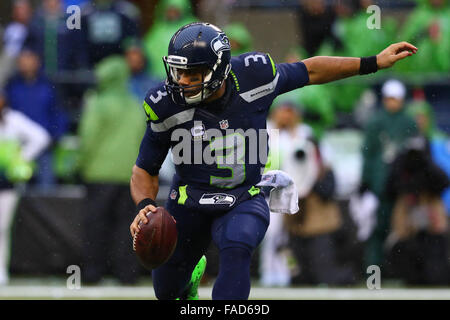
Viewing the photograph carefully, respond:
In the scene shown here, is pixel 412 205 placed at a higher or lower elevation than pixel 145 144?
lower

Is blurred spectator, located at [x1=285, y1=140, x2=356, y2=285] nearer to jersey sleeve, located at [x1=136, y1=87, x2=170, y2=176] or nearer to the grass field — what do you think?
the grass field

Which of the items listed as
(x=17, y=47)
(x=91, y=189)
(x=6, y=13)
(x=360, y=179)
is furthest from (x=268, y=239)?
(x=6, y=13)

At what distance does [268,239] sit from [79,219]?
1927 mm

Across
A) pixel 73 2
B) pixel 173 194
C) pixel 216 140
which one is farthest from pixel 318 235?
pixel 73 2

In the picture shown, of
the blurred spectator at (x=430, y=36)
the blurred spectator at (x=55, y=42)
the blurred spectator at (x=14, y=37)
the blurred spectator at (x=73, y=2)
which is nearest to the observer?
the blurred spectator at (x=430, y=36)

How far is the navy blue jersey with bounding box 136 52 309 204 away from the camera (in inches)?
223

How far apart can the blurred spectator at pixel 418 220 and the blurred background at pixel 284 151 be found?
Result: 12 mm

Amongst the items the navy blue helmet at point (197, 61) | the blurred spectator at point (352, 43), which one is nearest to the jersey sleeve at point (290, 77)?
the navy blue helmet at point (197, 61)

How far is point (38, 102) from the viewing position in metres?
9.96

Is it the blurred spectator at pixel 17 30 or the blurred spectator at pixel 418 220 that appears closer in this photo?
the blurred spectator at pixel 418 220

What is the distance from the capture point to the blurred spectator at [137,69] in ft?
31.7

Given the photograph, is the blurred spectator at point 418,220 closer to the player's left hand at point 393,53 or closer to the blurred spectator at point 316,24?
the blurred spectator at point 316,24

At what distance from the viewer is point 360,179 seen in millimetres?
9500
